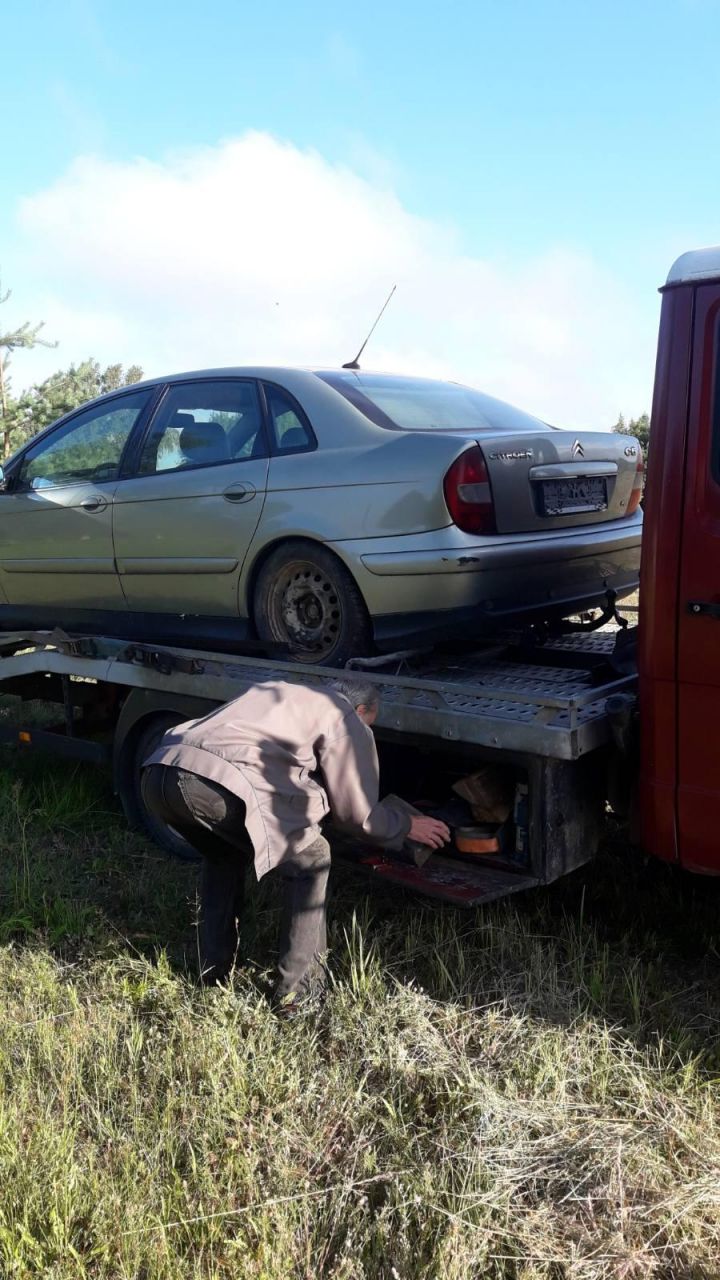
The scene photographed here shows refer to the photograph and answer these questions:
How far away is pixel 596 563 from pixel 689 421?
4.15ft

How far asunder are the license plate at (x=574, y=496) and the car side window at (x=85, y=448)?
2.20 metres

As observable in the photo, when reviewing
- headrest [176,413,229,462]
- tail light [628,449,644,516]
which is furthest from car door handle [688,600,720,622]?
headrest [176,413,229,462]

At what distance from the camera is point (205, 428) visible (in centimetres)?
475

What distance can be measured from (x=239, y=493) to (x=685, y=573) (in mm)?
2126

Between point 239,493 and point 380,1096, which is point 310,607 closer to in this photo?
point 239,493

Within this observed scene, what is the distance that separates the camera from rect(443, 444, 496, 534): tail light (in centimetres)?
374

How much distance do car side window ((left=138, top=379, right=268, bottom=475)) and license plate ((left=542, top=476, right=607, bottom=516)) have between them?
1.25m

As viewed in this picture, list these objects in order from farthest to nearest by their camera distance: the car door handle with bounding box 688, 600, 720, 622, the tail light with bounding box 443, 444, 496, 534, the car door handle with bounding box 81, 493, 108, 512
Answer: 1. the car door handle with bounding box 81, 493, 108, 512
2. the tail light with bounding box 443, 444, 496, 534
3. the car door handle with bounding box 688, 600, 720, 622

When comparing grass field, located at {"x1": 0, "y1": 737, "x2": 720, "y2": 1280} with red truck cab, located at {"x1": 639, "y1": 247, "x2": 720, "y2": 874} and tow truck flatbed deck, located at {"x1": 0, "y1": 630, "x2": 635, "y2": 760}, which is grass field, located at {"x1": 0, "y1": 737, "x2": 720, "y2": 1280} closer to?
red truck cab, located at {"x1": 639, "y1": 247, "x2": 720, "y2": 874}

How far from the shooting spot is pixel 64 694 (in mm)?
5258

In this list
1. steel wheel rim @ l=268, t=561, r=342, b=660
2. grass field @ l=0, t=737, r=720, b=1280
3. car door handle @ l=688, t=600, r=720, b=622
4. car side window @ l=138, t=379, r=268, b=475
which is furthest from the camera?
car side window @ l=138, t=379, r=268, b=475

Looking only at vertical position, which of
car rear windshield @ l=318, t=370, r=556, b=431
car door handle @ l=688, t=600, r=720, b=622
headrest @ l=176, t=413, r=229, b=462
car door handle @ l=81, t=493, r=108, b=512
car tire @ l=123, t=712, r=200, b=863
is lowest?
car tire @ l=123, t=712, r=200, b=863

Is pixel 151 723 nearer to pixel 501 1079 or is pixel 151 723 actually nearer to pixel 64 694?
pixel 64 694

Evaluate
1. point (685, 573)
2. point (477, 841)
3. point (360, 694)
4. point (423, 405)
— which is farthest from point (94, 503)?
point (685, 573)
